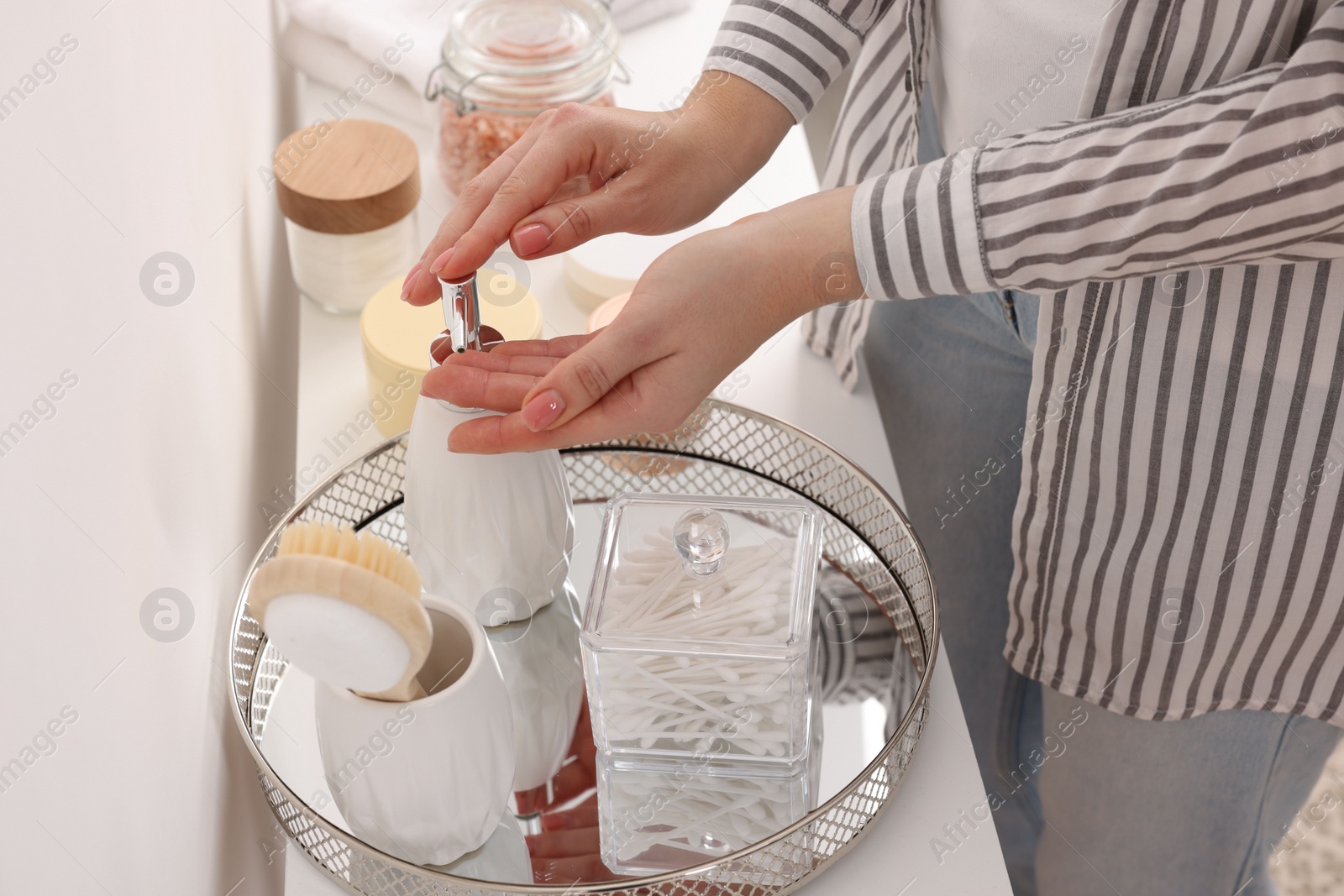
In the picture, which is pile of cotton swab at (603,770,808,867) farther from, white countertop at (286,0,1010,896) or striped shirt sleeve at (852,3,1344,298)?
striped shirt sleeve at (852,3,1344,298)

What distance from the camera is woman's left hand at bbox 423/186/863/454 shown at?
1.52ft

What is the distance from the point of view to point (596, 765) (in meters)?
0.50

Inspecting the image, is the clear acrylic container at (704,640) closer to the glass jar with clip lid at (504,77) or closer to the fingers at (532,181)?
the fingers at (532,181)

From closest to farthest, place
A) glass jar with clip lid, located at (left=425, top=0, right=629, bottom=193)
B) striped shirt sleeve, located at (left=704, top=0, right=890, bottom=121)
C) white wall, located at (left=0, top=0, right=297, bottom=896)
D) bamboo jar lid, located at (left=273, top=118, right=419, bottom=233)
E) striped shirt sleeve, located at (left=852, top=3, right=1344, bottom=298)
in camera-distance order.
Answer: white wall, located at (left=0, top=0, right=297, bottom=896) → striped shirt sleeve, located at (left=852, top=3, right=1344, bottom=298) → striped shirt sleeve, located at (left=704, top=0, right=890, bottom=121) → bamboo jar lid, located at (left=273, top=118, right=419, bottom=233) → glass jar with clip lid, located at (left=425, top=0, right=629, bottom=193)

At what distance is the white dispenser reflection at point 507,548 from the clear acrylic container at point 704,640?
0.04m

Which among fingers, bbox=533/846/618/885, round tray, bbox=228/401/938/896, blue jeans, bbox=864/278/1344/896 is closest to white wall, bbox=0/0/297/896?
round tray, bbox=228/401/938/896

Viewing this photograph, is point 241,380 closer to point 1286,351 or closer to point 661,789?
point 661,789

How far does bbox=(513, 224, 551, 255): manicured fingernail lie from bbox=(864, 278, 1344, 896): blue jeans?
0.30 m

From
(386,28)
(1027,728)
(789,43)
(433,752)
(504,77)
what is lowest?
(1027,728)

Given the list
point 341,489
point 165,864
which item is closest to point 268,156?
point 341,489

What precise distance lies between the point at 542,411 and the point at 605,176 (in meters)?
0.19

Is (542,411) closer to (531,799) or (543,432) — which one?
(543,432)

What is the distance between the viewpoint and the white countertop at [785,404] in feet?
1.53

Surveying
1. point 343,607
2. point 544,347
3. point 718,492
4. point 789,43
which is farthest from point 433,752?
point 789,43
